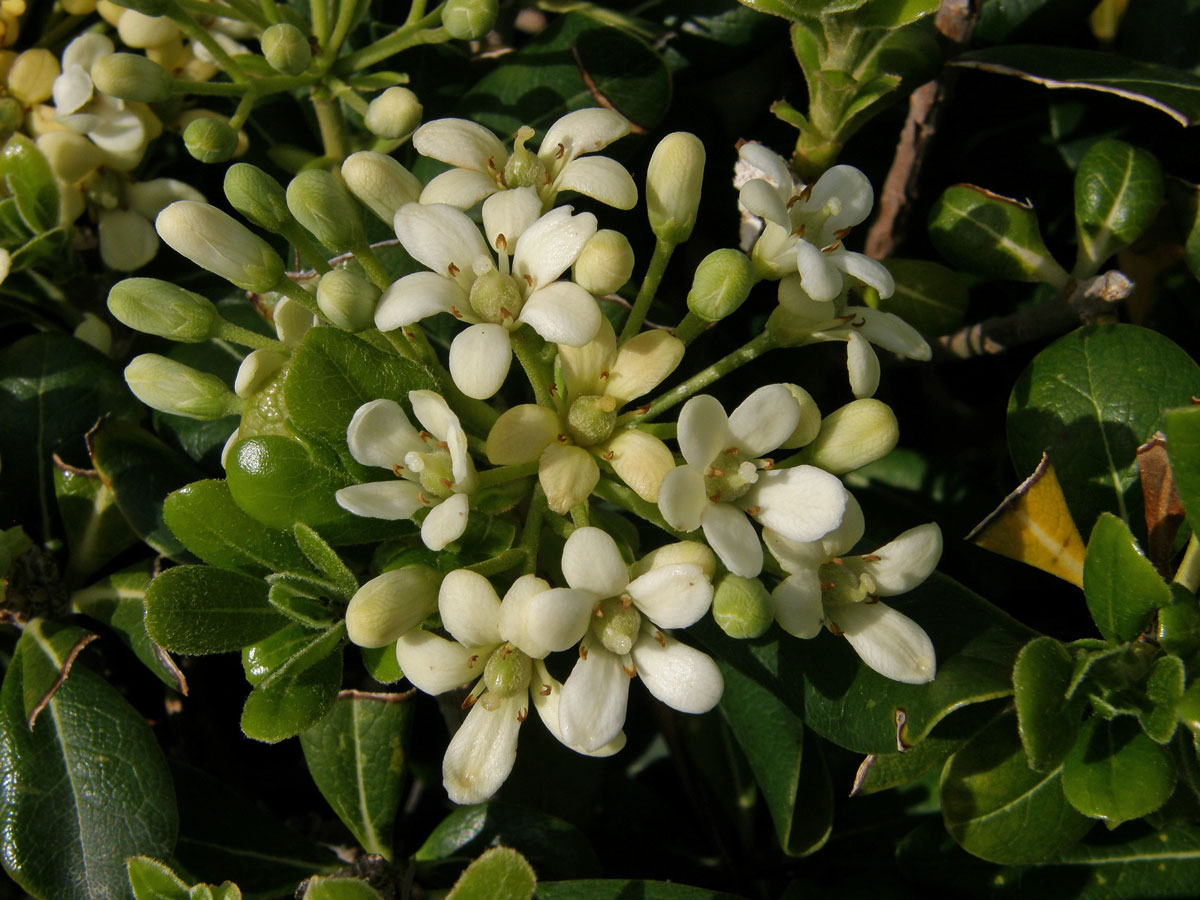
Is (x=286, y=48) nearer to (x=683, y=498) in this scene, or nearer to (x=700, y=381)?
(x=700, y=381)

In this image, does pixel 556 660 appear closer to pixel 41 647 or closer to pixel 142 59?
pixel 41 647

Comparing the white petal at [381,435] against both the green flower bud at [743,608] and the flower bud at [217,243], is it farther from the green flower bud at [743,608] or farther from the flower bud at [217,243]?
the green flower bud at [743,608]

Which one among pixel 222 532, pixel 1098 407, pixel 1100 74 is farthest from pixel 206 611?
pixel 1100 74

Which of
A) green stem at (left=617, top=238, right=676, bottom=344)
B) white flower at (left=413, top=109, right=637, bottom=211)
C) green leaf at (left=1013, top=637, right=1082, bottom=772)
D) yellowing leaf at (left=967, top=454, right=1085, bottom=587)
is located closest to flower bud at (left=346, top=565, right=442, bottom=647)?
green stem at (left=617, top=238, right=676, bottom=344)

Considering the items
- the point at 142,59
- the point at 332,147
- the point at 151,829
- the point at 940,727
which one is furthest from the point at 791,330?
the point at 151,829

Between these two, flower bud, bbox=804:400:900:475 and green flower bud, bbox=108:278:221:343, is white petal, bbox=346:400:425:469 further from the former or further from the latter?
flower bud, bbox=804:400:900:475

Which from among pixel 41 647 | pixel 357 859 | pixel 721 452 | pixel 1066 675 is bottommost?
pixel 357 859
